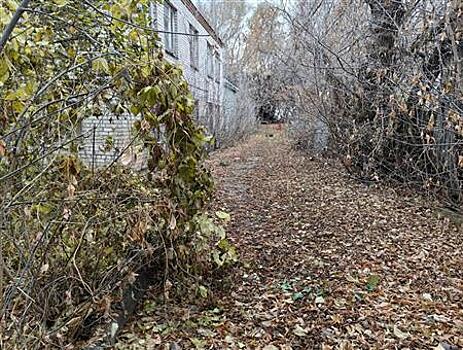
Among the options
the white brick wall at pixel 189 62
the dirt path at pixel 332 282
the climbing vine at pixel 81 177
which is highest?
the white brick wall at pixel 189 62

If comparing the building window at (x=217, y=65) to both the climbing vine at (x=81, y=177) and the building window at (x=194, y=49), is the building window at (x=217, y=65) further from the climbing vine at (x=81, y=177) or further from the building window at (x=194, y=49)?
the climbing vine at (x=81, y=177)

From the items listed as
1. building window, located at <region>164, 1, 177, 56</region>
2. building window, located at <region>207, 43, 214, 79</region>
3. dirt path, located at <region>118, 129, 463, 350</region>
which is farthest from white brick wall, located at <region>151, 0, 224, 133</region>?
dirt path, located at <region>118, 129, 463, 350</region>

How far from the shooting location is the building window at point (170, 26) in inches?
477

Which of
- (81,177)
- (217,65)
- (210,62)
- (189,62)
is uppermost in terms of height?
(217,65)

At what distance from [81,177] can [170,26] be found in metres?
10.8

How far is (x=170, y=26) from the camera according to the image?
12.7 meters

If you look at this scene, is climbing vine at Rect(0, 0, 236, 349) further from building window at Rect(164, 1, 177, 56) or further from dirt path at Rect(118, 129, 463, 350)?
building window at Rect(164, 1, 177, 56)

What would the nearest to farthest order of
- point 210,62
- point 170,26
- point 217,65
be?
point 170,26 → point 210,62 → point 217,65

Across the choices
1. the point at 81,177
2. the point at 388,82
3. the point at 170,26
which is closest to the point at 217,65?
the point at 170,26

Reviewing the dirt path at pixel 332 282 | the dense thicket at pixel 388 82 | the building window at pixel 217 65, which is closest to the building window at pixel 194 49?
the building window at pixel 217 65

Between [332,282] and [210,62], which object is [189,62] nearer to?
[210,62]

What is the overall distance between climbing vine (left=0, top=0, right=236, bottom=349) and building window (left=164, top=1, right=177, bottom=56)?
30.8ft

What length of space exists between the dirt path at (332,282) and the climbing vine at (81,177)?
526 mm

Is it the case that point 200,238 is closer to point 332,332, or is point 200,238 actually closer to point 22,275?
point 332,332
